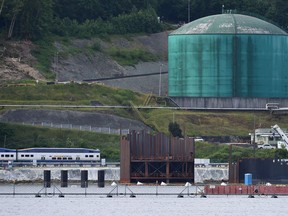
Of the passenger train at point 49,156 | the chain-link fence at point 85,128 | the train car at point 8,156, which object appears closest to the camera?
the passenger train at point 49,156

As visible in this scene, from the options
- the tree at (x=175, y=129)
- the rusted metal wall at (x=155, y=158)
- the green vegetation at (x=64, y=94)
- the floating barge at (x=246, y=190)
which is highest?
the green vegetation at (x=64, y=94)

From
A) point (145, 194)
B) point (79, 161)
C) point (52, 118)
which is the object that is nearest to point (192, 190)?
point (145, 194)

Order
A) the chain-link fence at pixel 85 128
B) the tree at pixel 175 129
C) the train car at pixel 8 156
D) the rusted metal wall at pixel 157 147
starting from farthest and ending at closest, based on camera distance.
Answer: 1. the tree at pixel 175 129
2. the chain-link fence at pixel 85 128
3. the train car at pixel 8 156
4. the rusted metal wall at pixel 157 147

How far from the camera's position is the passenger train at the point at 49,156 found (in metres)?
172

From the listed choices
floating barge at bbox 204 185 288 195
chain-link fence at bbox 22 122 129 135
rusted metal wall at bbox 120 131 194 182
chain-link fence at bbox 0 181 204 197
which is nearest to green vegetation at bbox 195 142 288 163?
chain-link fence at bbox 22 122 129 135

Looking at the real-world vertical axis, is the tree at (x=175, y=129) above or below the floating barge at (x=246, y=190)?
above

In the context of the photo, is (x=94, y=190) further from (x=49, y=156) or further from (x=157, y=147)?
(x=49, y=156)

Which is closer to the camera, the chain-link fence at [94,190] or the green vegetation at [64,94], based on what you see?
the chain-link fence at [94,190]

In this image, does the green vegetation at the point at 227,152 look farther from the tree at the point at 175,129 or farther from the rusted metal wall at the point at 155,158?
the rusted metal wall at the point at 155,158

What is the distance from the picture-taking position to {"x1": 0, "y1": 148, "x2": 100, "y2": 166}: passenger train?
172m

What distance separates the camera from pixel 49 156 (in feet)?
569

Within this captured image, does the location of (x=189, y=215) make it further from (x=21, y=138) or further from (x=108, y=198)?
(x=21, y=138)

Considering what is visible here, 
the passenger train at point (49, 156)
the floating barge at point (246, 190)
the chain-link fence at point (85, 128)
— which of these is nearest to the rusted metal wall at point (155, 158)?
the passenger train at point (49, 156)

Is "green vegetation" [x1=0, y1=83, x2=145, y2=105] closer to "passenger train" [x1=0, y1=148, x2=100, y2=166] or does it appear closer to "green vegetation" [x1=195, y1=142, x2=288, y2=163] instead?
"green vegetation" [x1=195, y1=142, x2=288, y2=163]
